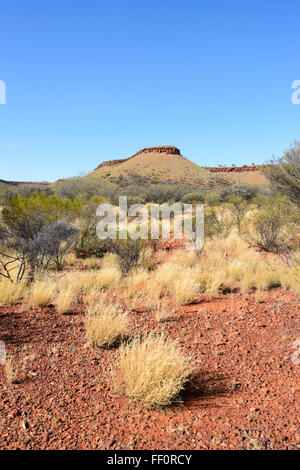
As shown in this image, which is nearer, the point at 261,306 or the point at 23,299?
the point at 261,306

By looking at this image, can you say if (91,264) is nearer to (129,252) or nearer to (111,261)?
(111,261)

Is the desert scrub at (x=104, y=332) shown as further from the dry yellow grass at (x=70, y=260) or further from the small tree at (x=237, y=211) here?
the small tree at (x=237, y=211)

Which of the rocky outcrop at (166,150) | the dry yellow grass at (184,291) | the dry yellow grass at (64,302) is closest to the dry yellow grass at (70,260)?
the dry yellow grass at (64,302)

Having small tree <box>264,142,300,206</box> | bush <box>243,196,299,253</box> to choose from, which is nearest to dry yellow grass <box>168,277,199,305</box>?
bush <box>243,196,299,253</box>

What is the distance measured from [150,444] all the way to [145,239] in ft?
28.4

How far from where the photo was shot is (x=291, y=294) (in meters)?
5.82

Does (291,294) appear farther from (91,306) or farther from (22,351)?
(22,351)

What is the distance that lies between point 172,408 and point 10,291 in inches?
170

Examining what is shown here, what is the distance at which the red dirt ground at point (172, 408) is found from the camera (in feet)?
7.95

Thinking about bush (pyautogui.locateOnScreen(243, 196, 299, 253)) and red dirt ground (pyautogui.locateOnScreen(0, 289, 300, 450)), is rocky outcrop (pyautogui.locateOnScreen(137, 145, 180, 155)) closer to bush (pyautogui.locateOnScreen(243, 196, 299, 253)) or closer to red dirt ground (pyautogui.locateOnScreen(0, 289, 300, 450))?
bush (pyautogui.locateOnScreen(243, 196, 299, 253))

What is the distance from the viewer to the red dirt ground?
242cm

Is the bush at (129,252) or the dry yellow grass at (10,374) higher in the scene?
the bush at (129,252)

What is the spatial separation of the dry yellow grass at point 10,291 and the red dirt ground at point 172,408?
79cm
